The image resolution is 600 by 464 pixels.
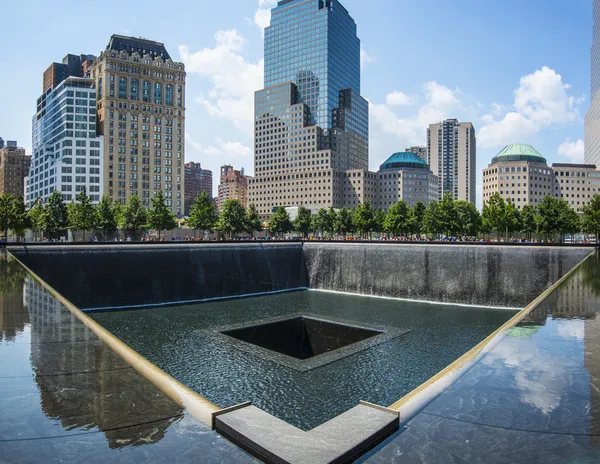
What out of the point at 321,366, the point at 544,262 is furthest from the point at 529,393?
the point at 544,262

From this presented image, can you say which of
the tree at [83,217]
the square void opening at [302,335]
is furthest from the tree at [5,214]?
the square void opening at [302,335]

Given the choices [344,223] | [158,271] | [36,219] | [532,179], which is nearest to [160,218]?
[36,219]

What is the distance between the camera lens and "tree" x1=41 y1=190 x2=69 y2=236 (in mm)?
61688

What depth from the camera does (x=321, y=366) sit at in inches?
708

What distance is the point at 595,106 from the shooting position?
146250 millimetres

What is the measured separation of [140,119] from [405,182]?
83818 mm

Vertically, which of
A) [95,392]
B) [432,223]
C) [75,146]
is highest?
[75,146]

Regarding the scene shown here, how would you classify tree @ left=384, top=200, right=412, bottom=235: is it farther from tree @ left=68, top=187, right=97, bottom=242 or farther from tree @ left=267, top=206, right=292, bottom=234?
tree @ left=68, top=187, right=97, bottom=242

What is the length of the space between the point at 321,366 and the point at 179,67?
116 meters

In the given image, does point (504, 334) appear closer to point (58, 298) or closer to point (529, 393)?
point (529, 393)

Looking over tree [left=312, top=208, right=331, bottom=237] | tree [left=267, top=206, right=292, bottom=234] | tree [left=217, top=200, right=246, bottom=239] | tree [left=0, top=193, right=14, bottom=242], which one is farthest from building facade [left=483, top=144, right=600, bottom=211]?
tree [left=0, top=193, right=14, bottom=242]

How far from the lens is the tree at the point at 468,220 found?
215ft

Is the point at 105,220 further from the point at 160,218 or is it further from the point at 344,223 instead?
the point at 344,223

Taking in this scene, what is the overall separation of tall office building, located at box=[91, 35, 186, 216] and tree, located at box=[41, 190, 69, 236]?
4767cm
